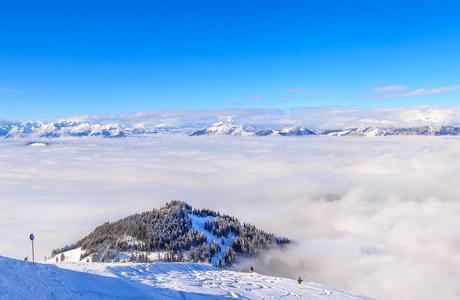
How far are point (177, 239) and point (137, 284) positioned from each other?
319 feet

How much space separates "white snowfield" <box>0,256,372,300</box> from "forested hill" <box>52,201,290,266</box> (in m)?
63.7

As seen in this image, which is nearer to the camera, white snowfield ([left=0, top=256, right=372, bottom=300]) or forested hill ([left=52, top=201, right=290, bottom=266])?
white snowfield ([left=0, top=256, right=372, bottom=300])

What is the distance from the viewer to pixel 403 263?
194 meters

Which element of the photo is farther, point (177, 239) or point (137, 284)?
point (177, 239)

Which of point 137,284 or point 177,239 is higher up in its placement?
point 137,284

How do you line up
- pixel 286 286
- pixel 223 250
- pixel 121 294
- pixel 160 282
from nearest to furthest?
pixel 121 294, pixel 160 282, pixel 286 286, pixel 223 250

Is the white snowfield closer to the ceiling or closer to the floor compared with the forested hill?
closer to the ceiling

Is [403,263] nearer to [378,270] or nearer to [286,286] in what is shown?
[378,270]

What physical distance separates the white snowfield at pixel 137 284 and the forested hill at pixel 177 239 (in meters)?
63.7

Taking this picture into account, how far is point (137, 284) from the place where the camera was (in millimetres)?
31938

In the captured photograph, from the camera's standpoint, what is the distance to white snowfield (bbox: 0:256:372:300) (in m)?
23.2

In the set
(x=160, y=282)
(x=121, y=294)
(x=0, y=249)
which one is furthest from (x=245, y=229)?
(x=0, y=249)

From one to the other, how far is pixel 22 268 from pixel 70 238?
7458 inches

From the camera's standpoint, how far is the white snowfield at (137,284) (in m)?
23.2
